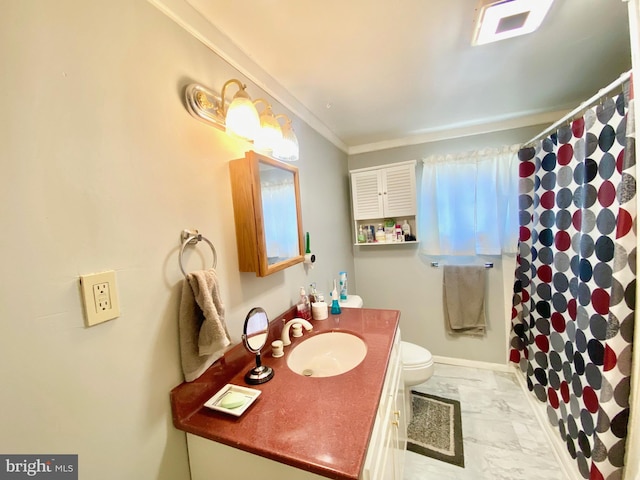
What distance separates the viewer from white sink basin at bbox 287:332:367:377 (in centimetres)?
122

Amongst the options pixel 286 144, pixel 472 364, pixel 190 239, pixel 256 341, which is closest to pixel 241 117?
pixel 286 144

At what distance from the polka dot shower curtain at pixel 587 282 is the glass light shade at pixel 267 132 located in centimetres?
135

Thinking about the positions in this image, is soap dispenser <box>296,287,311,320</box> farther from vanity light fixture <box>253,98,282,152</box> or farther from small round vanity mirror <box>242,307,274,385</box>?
vanity light fixture <box>253,98,282,152</box>

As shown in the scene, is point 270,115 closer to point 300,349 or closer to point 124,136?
point 124,136

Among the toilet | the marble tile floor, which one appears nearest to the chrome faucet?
the toilet

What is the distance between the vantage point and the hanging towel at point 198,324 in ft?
2.64

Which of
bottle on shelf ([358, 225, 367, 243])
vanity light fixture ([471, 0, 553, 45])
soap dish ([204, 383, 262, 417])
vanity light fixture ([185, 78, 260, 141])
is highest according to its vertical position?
vanity light fixture ([471, 0, 553, 45])

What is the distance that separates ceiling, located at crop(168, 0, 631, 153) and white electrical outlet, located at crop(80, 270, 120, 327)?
93cm

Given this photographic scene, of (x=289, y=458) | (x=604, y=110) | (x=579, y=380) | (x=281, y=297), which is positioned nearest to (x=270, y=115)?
(x=281, y=297)

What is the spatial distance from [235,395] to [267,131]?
1009 millimetres

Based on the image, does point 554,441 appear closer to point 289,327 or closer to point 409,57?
point 289,327

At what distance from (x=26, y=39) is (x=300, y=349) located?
1302mm

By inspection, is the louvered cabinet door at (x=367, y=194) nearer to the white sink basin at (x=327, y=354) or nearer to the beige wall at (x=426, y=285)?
the beige wall at (x=426, y=285)
